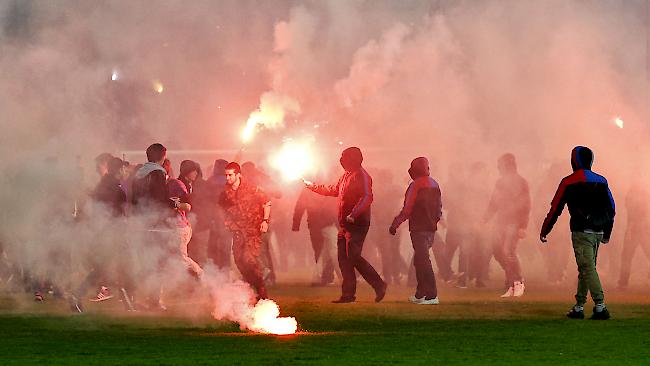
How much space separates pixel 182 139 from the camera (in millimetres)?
43156

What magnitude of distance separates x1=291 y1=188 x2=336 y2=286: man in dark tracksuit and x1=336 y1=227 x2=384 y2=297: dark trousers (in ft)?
11.5

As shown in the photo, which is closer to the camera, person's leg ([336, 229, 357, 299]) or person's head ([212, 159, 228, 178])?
person's leg ([336, 229, 357, 299])

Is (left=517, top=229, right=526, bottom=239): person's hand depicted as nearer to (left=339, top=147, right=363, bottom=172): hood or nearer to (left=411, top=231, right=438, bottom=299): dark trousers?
(left=411, top=231, right=438, bottom=299): dark trousers

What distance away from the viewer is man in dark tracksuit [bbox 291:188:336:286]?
1902 centimetres

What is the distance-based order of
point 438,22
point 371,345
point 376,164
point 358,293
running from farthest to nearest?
point 376,164 < point 438,22 < point 358,293 < point 371,345

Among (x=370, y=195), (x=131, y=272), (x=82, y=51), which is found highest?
(x=82, y=51)

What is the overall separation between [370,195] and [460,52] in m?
10.2

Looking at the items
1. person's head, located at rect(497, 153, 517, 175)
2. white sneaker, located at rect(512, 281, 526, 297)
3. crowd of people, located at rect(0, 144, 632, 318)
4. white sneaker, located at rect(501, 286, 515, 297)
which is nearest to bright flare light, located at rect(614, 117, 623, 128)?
crowd of people, located at rect(0, 144, 632, 318)

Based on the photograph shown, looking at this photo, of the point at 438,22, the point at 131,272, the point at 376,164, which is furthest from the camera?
the point at 376,164

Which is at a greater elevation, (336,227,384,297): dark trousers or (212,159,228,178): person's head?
(212,159,228,178): person's head

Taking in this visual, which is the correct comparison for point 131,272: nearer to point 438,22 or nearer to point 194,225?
point 194,225

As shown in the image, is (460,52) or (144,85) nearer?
(460,52)

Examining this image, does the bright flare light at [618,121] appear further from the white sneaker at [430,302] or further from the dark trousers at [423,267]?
the white sneaker at [430,302]

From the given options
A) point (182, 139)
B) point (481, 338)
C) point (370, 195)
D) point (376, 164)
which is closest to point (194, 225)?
point (370, 195)
